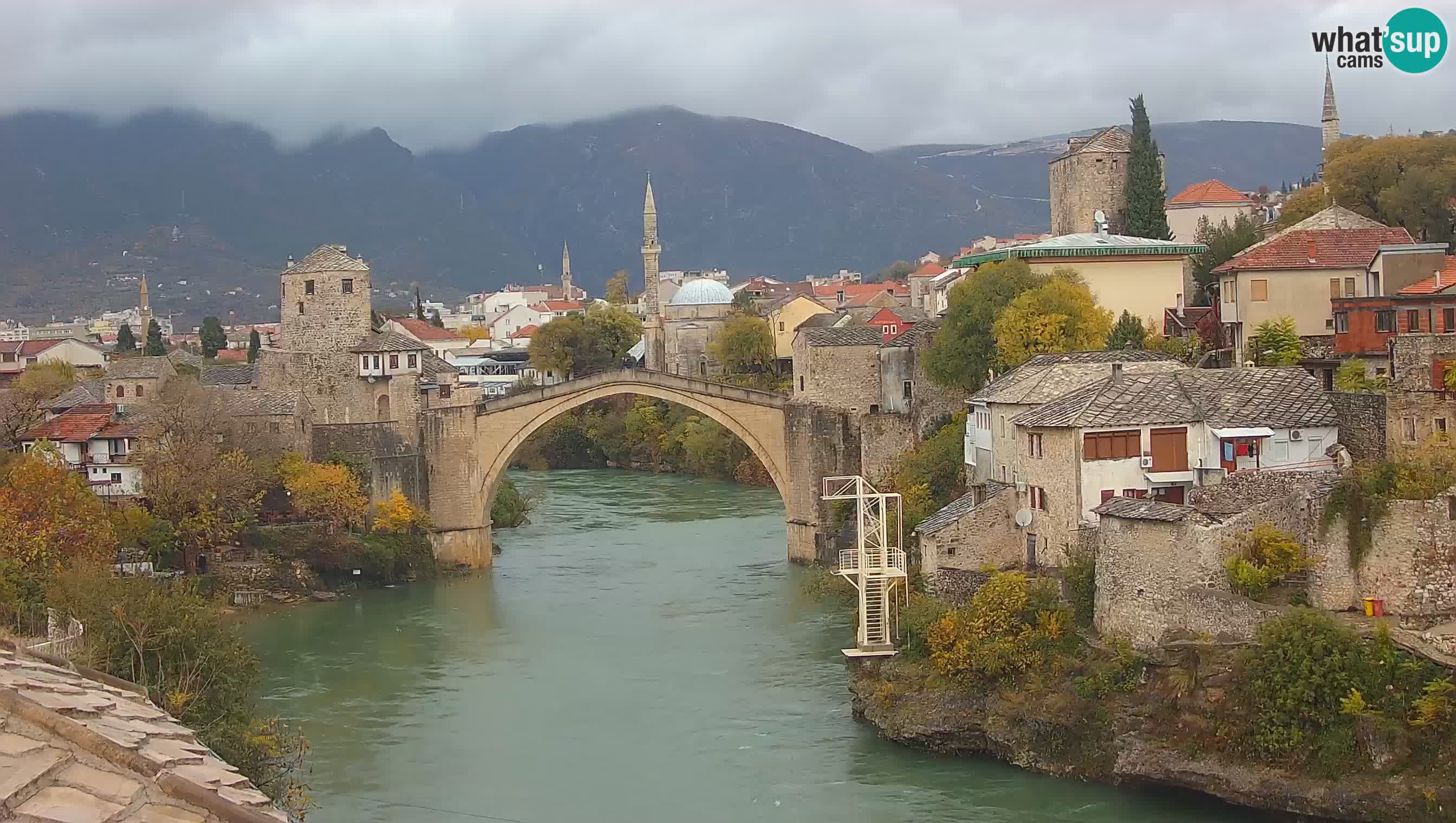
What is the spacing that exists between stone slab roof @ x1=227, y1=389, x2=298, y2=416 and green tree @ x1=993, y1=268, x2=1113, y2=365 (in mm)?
19007

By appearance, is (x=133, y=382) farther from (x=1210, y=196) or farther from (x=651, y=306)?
(x=651, y=306)

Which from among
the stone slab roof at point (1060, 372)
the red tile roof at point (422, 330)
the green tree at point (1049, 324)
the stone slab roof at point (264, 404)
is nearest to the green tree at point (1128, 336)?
the green tree at point (1049, 324)

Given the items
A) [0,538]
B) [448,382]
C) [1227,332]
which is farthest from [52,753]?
[448,382]

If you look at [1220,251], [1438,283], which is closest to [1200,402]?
[1438,283]

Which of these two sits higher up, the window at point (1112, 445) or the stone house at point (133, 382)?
the stone house at point (133, 382)

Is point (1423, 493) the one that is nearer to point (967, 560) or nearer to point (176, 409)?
point (967, 560)

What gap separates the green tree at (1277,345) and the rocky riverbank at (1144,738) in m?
9.41

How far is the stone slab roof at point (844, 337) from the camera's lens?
148ft

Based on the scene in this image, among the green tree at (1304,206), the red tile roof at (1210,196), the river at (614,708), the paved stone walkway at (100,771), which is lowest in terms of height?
the river at (614,708)

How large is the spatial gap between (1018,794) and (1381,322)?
36.8ft

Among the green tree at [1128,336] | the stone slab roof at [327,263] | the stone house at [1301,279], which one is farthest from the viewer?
the stone slab roof at [327,263]

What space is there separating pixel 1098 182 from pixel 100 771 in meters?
47.2

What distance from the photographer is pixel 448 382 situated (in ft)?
170

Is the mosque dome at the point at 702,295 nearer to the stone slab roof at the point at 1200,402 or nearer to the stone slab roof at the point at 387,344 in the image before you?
the stone slab roof at the point at 387,344
